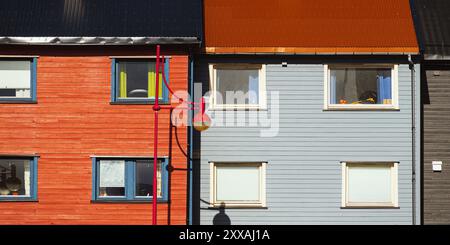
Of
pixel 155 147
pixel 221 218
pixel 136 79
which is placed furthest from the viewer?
pixel 221 218

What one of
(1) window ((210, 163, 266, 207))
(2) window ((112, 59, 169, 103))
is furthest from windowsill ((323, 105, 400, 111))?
(2) window ((112, 59, 169, 103))

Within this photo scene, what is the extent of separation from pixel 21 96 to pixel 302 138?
6.79 meters

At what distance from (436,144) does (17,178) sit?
33.5 feet

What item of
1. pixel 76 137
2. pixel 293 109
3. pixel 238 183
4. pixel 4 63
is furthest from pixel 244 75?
pixel 4 63

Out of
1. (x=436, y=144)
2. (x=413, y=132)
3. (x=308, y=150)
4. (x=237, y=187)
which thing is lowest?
(x=237, y=187)

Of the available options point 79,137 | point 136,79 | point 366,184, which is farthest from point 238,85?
point 79,137

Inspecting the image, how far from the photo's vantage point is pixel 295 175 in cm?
1875

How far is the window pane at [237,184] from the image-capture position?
18750 millimetres

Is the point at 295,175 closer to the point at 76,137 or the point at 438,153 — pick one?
the point at 438,153

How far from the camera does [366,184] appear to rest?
61.9 ft

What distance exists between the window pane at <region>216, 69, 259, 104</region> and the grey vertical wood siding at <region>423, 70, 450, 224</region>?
4.30 metres

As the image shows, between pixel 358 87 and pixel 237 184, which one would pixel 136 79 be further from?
pixel 358 87

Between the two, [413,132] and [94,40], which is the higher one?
[94,40]

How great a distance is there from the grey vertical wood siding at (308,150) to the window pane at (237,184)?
26 cm
